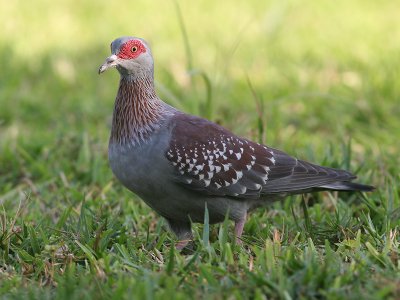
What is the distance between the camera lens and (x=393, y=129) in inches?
271

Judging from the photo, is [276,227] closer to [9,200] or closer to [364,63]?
[9,200]

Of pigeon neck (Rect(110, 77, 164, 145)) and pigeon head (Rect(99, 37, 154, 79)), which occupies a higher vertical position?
pigeon head (Rect(99, 37, 154, 79))

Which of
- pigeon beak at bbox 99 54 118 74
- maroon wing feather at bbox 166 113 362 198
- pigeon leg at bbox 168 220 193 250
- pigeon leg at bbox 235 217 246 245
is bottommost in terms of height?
pigeon leg at bbox 168 220 193 250

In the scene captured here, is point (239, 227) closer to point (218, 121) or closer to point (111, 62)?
point (111, 62)

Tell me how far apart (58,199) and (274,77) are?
3501 millimetres

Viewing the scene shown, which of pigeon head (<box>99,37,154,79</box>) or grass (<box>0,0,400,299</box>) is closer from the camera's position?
grass (<box>0,0,400,299</box>)

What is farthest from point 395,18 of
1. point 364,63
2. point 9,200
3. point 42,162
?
point 9,200

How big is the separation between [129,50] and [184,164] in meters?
0.76

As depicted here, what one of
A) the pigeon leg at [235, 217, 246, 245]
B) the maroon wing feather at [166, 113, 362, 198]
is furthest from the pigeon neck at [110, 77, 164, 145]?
the pigeon leg at [235, 217, 246, 245]

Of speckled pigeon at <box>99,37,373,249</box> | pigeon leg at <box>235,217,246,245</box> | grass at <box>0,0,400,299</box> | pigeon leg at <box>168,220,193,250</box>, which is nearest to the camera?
grass at <box>0,0,400,299</box>

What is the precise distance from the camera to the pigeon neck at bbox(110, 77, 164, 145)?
4594mm

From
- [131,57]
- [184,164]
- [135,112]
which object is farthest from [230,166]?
→ [131,57]

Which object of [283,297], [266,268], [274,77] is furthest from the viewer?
[274,77]

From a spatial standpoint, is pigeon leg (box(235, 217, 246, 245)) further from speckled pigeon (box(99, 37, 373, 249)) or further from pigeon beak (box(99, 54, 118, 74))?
pigeon beak (box(99, 54, 118, 74))
